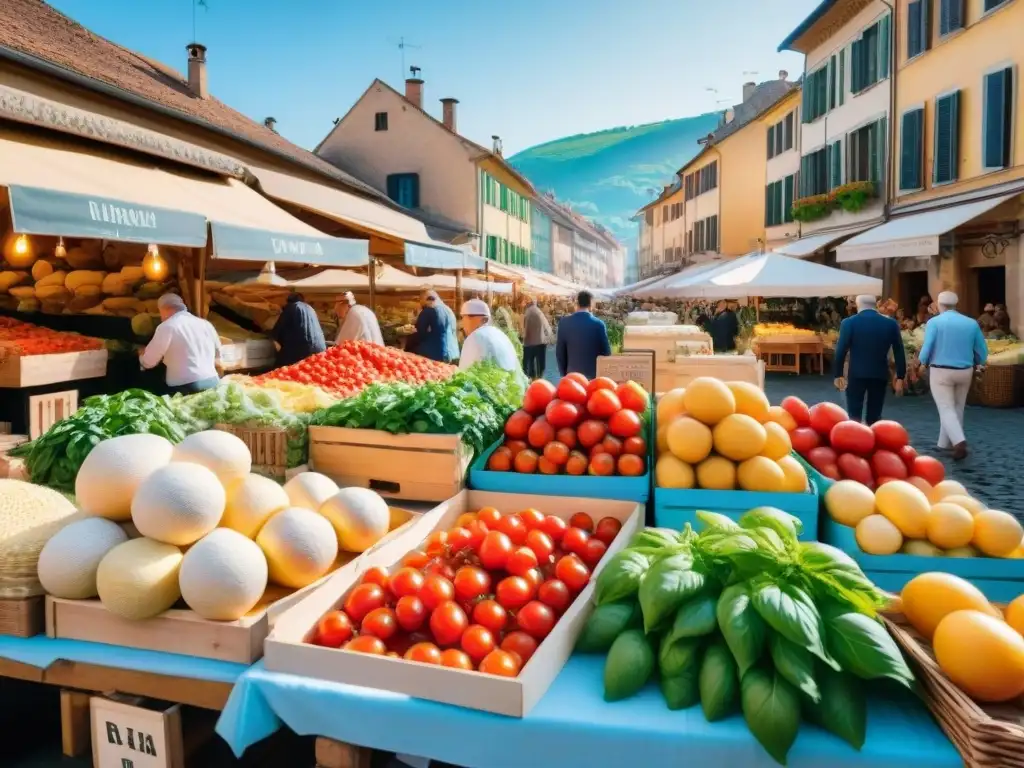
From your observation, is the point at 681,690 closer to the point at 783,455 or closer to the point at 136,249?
the point at 783,455

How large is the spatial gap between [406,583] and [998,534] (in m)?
2.07

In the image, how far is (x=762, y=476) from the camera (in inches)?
130

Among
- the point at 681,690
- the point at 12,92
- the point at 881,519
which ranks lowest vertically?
the point at 681,690

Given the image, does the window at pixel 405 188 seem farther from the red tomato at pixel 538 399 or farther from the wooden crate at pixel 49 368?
the red tomato at pixel 538 399

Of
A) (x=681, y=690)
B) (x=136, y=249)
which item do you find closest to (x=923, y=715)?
(x=681, y=690)

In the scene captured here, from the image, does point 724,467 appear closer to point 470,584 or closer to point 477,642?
point 470,584

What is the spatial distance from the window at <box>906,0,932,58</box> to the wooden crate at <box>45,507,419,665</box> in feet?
60.9

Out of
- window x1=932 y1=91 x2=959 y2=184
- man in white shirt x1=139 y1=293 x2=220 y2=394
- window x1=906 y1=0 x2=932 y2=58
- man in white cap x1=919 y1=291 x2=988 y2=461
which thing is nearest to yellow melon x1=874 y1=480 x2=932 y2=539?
man in white shirt x1=139 y1=293 x2=220 y2=394

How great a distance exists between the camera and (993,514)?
288 cm

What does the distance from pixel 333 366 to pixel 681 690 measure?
4.46 meters

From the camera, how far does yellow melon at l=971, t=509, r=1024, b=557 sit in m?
2.81

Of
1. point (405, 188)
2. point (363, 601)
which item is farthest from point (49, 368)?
point (405, 188)

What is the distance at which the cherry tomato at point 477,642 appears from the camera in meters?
2.30

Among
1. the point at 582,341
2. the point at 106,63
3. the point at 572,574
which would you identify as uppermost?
the point at 106,63
